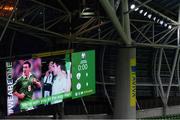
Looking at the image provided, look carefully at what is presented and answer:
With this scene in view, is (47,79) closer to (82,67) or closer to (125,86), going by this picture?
(82,67)

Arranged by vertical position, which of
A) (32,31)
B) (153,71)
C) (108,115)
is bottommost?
(108,115)

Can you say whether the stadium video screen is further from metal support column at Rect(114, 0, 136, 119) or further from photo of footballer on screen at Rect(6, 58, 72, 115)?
metal support column at Rect(114, 0, 136, 119)

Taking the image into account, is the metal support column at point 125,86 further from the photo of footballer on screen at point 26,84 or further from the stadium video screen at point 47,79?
the photo of footballer on screen at point 26,84

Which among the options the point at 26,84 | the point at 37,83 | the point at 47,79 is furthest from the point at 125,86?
the point at 26,84

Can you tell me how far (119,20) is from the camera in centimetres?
2225

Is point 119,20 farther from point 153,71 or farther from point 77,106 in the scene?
point 153,71

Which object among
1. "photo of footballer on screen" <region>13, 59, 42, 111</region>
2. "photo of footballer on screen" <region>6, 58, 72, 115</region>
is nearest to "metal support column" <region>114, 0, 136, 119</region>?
"photo of footballer on screen" <region>6, 58, 72, 115</region>

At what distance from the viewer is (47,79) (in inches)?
779

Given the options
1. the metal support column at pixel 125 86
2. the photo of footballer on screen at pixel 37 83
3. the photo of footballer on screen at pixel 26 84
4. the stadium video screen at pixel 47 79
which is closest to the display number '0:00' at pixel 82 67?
the stadium video screen at pixel 47 79

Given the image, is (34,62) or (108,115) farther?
(108,115)

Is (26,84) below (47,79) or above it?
below

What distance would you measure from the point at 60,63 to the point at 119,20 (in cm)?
394

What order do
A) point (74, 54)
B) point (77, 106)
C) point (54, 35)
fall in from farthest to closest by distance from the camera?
point (77, 106) < point (54, 35) < point (74, 54)

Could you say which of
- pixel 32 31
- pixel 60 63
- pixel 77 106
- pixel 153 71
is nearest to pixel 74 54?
pixel 60 63
